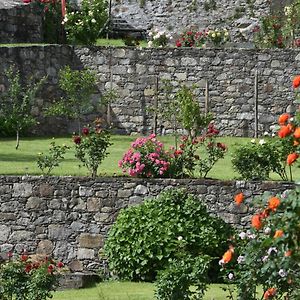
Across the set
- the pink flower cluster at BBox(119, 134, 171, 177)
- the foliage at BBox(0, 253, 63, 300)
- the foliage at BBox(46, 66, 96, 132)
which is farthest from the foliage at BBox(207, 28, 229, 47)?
the foliage at BBox(0, 253, 63, 300)

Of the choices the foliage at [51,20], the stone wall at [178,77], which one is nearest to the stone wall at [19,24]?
the foliage at [51,20]

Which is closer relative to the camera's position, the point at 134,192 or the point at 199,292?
A: the point at 199,292

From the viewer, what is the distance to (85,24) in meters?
28.3

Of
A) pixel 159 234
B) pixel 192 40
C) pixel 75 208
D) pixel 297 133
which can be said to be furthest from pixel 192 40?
pixel 297 133

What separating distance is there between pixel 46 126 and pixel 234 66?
153 inches

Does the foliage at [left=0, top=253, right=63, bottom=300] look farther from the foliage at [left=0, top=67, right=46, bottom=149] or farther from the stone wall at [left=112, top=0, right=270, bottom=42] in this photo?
the stone wall at [left=112, top=0, right=270, bottom=42]

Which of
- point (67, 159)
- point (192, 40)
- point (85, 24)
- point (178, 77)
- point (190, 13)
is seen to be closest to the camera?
point (67, 159)

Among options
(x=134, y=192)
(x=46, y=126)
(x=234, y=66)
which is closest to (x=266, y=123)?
(x=234, y=66)

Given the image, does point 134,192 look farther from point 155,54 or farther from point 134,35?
point 134,35

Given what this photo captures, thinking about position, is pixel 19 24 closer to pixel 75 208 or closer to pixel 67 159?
pixel 67 159

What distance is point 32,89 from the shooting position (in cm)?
2669

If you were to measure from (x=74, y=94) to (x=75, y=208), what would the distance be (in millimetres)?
7527

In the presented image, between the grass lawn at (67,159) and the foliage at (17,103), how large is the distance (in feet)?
1.22

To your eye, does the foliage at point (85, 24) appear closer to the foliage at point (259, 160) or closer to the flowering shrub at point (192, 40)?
the flowering shrub at point (192, 40)
